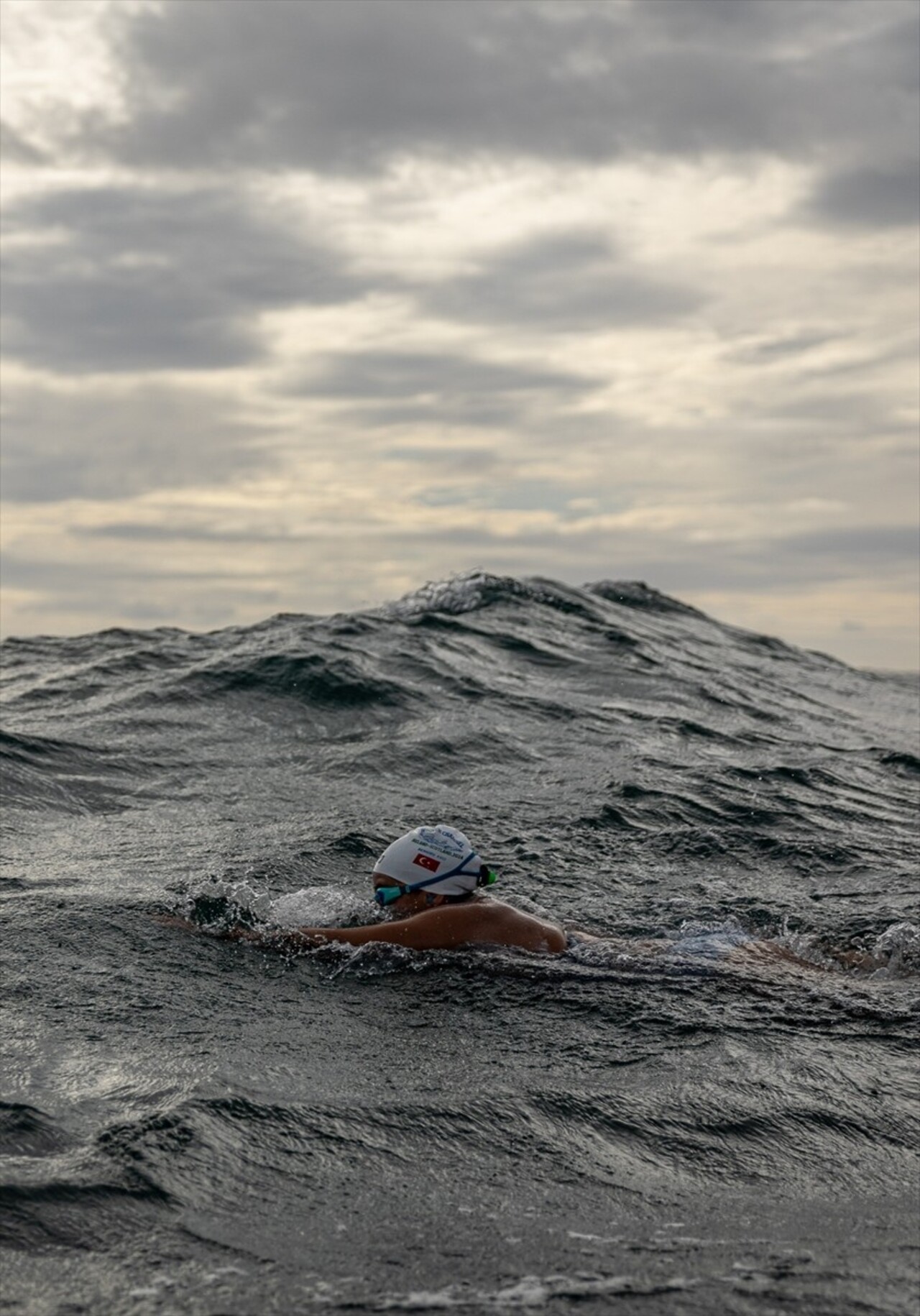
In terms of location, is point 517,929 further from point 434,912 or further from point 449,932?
point 434,912

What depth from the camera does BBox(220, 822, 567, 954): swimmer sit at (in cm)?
933

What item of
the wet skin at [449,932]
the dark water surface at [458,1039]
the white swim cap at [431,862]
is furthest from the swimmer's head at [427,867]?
the dark water surface at [458,1039]

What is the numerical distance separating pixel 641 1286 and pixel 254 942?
4912 millimetres

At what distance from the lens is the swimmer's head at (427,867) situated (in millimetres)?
9617

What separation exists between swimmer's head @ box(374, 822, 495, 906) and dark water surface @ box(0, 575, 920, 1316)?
0.54 m

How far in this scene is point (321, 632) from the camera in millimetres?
25656

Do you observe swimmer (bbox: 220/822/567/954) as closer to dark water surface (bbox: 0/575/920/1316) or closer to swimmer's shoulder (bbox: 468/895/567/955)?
swimmer's shoulder (bbox: 468/895/567/955)

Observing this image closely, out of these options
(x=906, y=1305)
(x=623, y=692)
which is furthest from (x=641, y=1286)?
(x=623, y=692)

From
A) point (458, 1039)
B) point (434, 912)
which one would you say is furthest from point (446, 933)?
point (458, 1039)

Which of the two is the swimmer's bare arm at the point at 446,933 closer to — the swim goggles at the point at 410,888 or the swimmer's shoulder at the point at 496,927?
the swimmer's shoulder at the point at 496,927

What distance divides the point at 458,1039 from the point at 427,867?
1898mm

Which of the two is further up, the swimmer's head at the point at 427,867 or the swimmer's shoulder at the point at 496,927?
the swimmer's head at the point at 427,867

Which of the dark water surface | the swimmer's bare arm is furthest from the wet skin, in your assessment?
the dark water surface

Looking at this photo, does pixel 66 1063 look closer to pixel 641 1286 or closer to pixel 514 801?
pixel 641 1286
